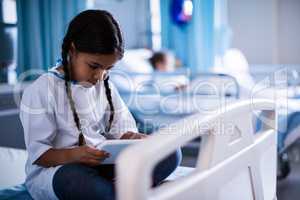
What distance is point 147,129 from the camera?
3.26m

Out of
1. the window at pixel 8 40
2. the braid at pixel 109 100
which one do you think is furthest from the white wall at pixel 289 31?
the braid at pixel 109 100

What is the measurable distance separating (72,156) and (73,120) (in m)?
0.15

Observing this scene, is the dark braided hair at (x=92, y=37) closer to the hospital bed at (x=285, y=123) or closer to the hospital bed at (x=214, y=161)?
the hospital bed at (x=214, y=161)

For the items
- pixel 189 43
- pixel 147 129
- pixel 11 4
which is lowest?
pixel 147 129

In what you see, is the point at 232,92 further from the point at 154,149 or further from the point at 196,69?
the point at 154,149

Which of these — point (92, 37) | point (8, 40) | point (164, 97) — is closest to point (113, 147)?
point (92, 37)

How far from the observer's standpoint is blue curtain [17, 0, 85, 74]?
284cm

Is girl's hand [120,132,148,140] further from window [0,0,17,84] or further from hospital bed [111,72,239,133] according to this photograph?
hospital bed [111,72,239,133]

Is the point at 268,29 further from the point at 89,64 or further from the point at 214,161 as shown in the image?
the point at 214,161

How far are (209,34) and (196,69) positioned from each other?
370mm

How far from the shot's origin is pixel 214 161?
94 centimetres

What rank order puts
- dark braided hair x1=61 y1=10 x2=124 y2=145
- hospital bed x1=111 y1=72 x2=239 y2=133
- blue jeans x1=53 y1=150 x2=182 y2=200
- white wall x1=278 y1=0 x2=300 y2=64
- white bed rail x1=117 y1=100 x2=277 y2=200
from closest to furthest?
white bed rail x1=117 y1=100 x2=277 y2=200 < blue jeans x1=53 y1=150 x2=182 y2=200 < dark braided hair x1=61 y1=10 x2=124 y2=145 < hospital bed x1=111 y1=72 x2=239 y2=133 < white wall x1=278 y1=0 x2=300 y2=64

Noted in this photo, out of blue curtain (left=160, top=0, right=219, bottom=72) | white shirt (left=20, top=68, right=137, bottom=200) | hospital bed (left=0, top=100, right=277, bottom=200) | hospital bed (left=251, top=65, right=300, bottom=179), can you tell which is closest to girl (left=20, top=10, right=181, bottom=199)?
white shirt (left=20, top=68, right=137, bottom=200)

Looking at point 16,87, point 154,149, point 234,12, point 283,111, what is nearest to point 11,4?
point 16,87
